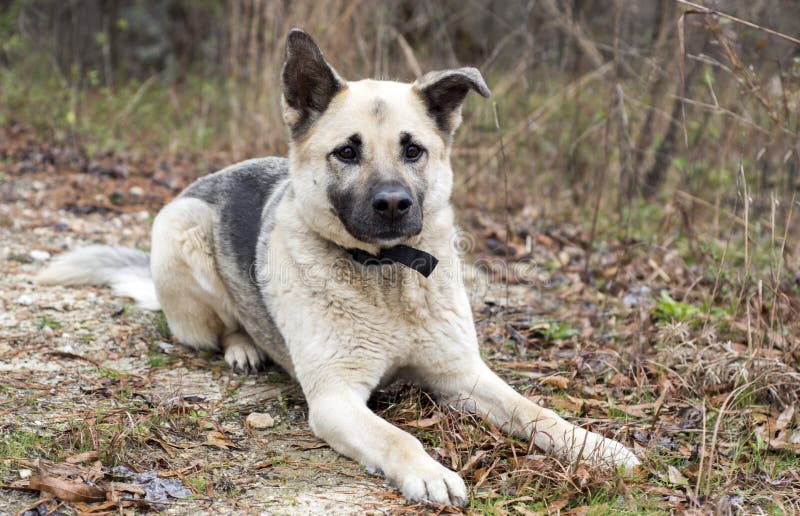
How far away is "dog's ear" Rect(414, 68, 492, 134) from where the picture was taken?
325cm

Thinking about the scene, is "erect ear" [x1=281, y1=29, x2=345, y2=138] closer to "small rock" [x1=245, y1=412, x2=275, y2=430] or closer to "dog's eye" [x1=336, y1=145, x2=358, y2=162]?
"dog's eye" [x1=336, y1=145, x2=358, y2=162]

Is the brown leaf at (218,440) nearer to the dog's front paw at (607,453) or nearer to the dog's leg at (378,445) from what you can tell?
the dog's leg at (378,445)

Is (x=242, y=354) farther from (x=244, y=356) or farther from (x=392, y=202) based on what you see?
(x=392, y=202)

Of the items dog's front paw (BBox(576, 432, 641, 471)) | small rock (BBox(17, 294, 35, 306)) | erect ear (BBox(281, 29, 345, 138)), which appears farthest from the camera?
small rock (BBox(17, 294, 35, 306))

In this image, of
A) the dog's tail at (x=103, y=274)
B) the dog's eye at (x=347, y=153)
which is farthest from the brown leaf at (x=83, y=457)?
the dog's tail at (x=103, y=274)

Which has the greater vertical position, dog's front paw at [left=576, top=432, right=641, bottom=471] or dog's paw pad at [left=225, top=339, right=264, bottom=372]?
dog's front paw at [left=576, top=432, right=641, bottom=471]

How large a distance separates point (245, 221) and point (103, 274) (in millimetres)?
1338

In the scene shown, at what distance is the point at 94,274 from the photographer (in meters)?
4.66

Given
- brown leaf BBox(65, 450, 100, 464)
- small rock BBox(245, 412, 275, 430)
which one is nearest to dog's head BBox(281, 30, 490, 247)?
small rock BBox(245, 412, 275, 430)

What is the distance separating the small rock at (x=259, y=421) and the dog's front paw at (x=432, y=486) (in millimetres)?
836

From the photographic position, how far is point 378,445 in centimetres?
283

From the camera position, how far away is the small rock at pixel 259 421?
10.7 feet

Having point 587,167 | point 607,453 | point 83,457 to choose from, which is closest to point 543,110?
point 587,167

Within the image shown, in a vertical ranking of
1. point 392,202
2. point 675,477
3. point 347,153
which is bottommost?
point 675,477
